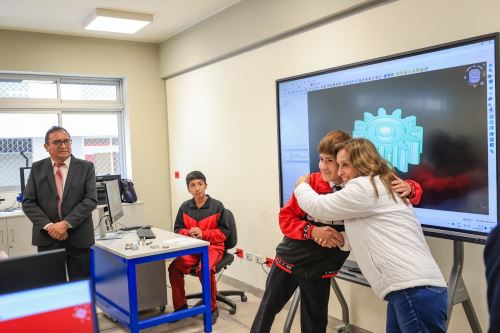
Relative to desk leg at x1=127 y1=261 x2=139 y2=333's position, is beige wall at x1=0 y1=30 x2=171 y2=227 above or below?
above

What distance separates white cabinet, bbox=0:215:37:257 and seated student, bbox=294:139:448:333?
389 cm

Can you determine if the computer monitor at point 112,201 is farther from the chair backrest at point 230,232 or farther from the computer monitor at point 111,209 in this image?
the chair backrest at point 230,232

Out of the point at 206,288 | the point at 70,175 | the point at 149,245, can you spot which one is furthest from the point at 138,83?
the point at 206,288

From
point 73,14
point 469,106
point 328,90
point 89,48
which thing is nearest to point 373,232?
point 469,106

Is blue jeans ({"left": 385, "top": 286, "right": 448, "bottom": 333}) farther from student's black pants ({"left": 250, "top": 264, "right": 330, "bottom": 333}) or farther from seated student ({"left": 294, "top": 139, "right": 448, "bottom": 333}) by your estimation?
student's black pants ({"left": 250, "top": 264, "right": 330, "bottom": 333})

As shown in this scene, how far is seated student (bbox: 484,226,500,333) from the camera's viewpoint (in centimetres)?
92

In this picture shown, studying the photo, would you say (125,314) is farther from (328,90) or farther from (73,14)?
(73,14)

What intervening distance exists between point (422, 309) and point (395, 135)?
1.06 metres

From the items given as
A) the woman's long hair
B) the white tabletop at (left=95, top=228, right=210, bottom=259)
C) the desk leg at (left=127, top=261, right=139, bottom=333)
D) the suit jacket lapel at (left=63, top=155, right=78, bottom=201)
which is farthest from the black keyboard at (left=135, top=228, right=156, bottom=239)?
the woman's long hair

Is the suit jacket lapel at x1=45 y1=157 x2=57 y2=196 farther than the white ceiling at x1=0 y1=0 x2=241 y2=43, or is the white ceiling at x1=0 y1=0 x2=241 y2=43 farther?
the white ceiling at x1=0 y1=0 x2=241 y2=43

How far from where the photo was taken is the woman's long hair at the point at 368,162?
6.64 ft

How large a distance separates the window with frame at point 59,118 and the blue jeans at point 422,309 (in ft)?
15.7

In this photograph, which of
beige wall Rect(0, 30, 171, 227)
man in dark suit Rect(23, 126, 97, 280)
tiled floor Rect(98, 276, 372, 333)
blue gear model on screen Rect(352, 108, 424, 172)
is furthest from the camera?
beige wall Rect(0, 30, 171, 227)

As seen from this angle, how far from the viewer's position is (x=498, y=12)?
2.41m
